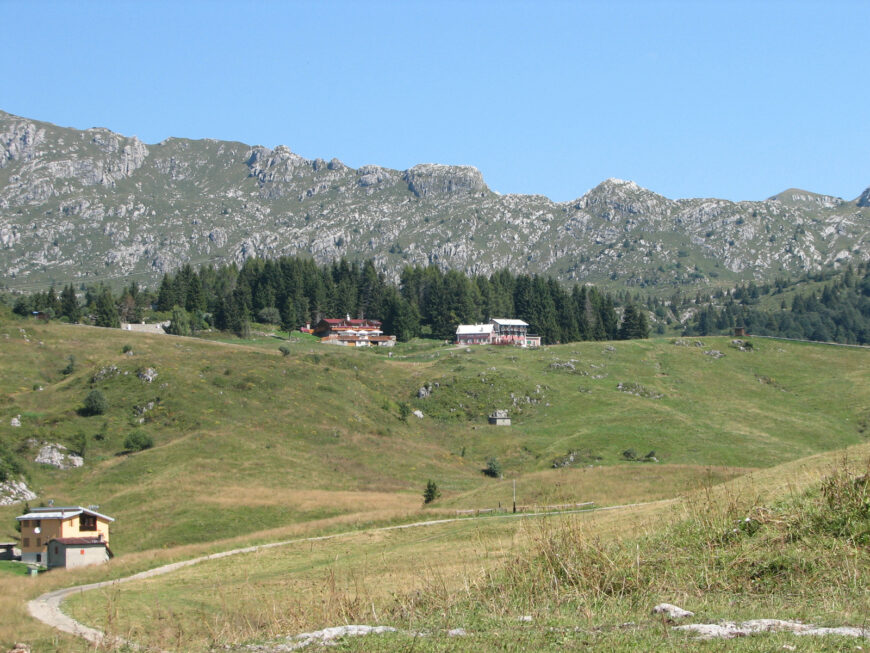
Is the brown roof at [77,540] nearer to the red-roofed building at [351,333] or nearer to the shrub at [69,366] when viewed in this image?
the shrub at [69,366]

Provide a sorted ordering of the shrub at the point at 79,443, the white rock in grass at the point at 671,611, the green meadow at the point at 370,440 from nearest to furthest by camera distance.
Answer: the white rock in grass at the point at 671,611 → the green meadow at the point at 370,440 → the shrub at the point at 79,443

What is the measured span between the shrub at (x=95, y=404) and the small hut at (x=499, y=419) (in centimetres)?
5241

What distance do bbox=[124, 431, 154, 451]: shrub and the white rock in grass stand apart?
80.1 meters

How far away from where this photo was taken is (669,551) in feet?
62.1

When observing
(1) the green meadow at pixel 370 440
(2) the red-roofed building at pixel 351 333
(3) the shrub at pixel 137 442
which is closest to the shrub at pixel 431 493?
(1) the green meadow at pixel 370 440

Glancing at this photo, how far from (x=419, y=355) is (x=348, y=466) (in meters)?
66.2

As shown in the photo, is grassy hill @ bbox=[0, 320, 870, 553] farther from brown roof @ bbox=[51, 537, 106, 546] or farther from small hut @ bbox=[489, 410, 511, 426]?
brown roof @ bbox=[51, 537, 106, 546]

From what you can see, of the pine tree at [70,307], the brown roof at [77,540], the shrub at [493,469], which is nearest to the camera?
the brown roof at [77,540]

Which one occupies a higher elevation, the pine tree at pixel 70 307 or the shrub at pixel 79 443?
the pine tree at pixel 70 307

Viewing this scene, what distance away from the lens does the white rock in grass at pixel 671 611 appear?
13961 millimetres

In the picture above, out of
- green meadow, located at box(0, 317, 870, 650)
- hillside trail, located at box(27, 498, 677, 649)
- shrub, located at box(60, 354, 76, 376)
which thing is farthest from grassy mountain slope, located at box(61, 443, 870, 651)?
shrub, located at box(60, 354, 76, 376)

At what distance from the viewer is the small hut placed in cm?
11531

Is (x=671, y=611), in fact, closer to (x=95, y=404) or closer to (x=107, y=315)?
(x=95, y=404)

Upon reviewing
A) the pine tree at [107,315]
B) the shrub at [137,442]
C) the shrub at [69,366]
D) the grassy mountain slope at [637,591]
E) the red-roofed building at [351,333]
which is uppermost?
the pine tree at [107,315]
